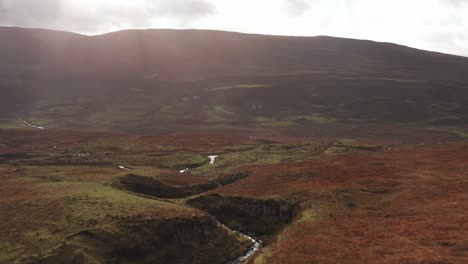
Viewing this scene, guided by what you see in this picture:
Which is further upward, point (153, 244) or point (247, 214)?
point (247, 214)

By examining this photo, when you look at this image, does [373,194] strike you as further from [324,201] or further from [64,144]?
[64,144]

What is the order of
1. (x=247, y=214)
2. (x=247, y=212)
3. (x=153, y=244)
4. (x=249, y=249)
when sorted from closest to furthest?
(x=153, y=244)
(x=249, y=249)
(x=247, y=214)
(x=247, y=212)

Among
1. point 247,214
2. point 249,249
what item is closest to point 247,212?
point 247,214

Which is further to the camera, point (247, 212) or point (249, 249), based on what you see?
point (247, 212)

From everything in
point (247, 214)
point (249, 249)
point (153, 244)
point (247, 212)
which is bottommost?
point (249, 249)

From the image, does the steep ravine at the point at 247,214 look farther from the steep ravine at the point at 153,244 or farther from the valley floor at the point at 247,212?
the steep ravine at the point at 153,244

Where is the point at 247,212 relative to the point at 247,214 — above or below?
above

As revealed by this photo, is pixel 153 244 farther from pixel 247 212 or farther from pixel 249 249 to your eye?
pixel 247 212

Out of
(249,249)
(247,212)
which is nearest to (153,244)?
(249,249)

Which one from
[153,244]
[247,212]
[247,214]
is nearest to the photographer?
[153,244]

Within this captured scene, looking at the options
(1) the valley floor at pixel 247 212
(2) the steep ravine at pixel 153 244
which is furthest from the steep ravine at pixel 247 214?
(2) the steep ravine at pixel 153 244

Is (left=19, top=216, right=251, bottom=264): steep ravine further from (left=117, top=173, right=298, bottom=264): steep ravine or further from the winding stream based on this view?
(left=117, top=173, right=298, bottom=264): steep ravine

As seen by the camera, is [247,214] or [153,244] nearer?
[153,244]
